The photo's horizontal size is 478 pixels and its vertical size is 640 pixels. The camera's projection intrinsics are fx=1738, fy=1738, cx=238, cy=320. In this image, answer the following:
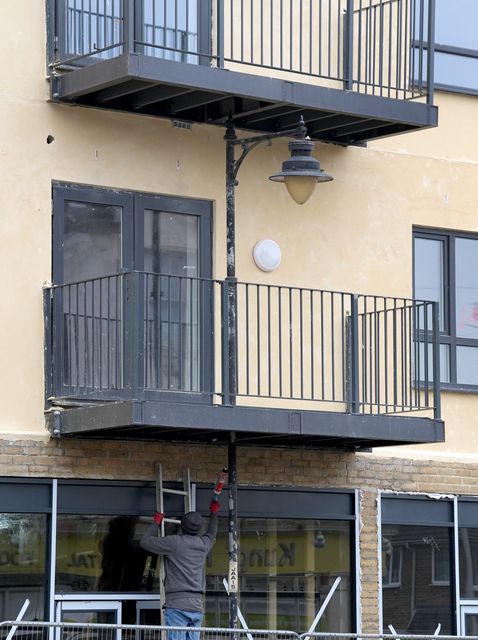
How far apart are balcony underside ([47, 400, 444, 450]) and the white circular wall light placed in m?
1.68

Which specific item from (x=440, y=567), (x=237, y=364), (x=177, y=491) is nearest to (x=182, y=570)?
(x=177, y=491)

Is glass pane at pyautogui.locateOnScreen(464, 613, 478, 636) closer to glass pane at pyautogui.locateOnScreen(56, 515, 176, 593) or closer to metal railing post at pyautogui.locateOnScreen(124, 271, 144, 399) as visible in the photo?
glass pane at pyautogui.locateOnScreen(56, 515, 176, 593)

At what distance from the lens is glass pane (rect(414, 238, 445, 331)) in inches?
704

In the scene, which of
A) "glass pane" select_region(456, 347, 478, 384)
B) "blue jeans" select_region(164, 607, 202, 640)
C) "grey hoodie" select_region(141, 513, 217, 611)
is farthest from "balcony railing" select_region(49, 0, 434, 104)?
"blue jeans" select_region(164, 607, 202, 640)

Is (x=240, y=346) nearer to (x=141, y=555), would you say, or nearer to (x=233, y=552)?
(x=233, y=552)

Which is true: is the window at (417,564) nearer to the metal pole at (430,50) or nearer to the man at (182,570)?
the man at (182,570)

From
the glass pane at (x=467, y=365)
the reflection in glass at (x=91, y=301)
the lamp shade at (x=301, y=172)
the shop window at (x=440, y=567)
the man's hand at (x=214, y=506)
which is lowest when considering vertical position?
the shop window at (x=440, y=567)

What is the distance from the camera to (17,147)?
50.0 ft

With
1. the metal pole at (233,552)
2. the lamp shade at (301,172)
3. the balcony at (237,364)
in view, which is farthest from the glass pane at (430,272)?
the metal pole at (233,552)

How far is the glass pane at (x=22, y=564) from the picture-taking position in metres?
14.8

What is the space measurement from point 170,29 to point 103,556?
16.0ft

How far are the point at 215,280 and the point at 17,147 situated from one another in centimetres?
214

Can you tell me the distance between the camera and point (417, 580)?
681 inches

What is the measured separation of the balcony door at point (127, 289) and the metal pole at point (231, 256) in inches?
11.8
